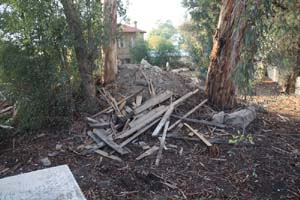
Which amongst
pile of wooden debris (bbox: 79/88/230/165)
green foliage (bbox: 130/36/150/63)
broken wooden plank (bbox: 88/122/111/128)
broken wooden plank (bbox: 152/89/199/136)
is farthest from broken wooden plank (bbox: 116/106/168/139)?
green foliage (bbox: 130/36/150/63)

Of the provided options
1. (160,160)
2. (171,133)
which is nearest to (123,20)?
(171,133)

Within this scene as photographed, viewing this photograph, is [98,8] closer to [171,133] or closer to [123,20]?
[123,20]

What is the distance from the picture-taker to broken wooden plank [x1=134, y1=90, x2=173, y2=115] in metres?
5.45

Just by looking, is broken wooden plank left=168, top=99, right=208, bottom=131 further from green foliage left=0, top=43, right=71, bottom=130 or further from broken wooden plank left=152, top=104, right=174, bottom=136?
green foliage left=0, top=43, right=71, bottom=130

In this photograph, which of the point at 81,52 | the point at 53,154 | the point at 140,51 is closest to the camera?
the point at 53,154

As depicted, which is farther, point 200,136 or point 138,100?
point 138,100

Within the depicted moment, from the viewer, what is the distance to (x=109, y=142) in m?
4.66

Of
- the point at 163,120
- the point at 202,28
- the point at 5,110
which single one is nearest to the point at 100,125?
the point at 163,120

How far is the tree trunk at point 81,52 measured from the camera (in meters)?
5.02

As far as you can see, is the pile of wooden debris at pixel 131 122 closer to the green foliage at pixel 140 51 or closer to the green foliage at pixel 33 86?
the green foliage at pixel 33 86

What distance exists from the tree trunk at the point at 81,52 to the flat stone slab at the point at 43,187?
3.50 m

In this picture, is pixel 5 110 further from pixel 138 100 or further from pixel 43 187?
pixel 43 187

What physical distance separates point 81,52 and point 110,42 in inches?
28.8

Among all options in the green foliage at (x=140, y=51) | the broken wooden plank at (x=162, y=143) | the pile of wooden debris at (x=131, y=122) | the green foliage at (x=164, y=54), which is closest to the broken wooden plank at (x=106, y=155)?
the pile of wooden debris at (x=131, y=122)
